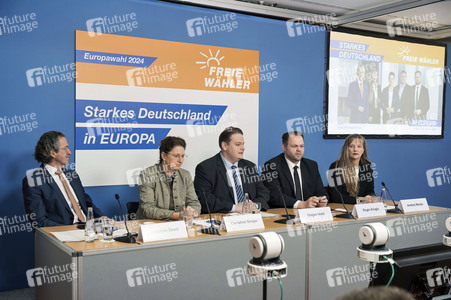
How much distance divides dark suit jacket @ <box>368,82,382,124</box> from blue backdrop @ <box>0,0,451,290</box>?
0.59 m

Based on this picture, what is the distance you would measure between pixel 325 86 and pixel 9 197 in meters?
3.55

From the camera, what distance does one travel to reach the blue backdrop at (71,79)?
3738mm

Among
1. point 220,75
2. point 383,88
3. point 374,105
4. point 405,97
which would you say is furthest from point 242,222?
point 405,97

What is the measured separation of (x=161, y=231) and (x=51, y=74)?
2037mm

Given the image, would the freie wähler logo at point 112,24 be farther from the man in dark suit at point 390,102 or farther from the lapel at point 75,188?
the man in dark suit at point 390,102

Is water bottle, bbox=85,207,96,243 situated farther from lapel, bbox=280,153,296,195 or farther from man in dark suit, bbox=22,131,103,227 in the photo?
lapel, bbox=280,153,296,195

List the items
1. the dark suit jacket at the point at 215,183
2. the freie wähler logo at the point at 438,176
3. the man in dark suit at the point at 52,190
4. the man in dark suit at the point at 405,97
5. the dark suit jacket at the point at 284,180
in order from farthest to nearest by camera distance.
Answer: the freie wähler logo at the point at 438,176
the man in dark suit at the point at 405,97
the dark suit jacket at the point at 284,180
the dark suit jacket at the point at 215,183
the man in dark suit at the point at 52,190

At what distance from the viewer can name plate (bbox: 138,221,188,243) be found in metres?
2.46

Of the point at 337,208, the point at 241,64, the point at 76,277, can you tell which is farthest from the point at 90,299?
the point at 241,64

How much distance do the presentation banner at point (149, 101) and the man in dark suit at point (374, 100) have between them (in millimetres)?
1673

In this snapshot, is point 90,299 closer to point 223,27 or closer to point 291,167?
point 291,167

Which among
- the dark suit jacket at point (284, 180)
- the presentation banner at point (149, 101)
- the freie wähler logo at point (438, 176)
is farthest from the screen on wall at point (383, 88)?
the dark suit jacket at point (284, 180)

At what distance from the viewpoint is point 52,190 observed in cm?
326

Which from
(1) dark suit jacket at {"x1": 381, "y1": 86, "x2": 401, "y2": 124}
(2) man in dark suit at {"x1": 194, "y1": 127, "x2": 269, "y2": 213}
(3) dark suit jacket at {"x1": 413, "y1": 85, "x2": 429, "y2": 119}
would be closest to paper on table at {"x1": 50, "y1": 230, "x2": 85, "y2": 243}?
(2) man in dark suit at {"x1": 194, "y1": 127, "x2": 269, "y2": 213}
